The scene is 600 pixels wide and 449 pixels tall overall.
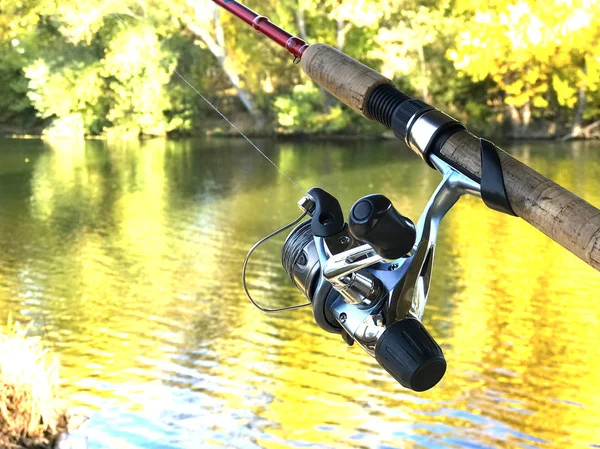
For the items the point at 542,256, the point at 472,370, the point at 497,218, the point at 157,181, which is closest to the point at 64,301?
the point at 472,370

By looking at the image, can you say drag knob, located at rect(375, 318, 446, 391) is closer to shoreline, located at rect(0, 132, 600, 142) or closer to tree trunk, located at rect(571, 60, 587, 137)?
shoreline, located at rect(0, 132, 600, 142)

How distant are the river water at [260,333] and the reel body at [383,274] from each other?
327cm

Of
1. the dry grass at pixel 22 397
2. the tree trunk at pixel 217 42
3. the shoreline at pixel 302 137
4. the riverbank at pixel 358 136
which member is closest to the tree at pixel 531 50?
the riverbank at pixel 358 136

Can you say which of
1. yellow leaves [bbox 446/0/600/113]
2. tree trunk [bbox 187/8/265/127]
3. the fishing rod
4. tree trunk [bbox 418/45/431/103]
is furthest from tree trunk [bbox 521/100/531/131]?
the fishing rod

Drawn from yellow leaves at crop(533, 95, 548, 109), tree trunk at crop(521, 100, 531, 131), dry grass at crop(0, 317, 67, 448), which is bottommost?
dry grass at crop(0, 317, 67, 448)

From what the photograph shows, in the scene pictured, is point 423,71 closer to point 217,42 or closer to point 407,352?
point 217,42

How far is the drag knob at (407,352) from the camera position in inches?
43.2

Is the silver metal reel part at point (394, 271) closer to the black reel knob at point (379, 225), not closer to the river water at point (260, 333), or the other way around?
the black reel knob at point (379, 225)

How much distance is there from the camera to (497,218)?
10.1 meters

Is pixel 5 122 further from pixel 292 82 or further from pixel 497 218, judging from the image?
pixel 497 218

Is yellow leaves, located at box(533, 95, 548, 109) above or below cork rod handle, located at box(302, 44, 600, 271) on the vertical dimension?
above

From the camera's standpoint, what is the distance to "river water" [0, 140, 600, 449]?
4516mm

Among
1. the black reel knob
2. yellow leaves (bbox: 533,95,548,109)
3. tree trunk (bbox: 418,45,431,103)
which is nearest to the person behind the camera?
the black reel knob

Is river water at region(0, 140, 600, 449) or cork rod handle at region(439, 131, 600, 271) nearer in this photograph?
cork rod handle at region(439, 131, 600, 271)
